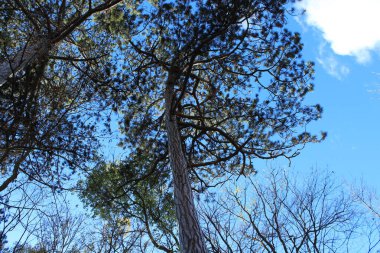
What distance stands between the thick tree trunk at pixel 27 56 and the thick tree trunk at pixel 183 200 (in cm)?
218

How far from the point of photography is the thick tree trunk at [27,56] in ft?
14.2

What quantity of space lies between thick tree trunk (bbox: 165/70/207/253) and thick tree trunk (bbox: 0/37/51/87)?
2.18 meters

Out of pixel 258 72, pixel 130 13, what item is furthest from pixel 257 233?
pixel 130 13

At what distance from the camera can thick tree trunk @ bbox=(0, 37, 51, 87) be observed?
14.2ft

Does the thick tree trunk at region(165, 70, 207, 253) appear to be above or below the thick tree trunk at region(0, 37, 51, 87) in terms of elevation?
below

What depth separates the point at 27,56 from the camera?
475cm

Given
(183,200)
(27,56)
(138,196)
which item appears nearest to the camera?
(183,200)

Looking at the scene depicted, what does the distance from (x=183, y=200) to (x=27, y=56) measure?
10.8 feet

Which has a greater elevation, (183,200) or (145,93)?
(145,93)

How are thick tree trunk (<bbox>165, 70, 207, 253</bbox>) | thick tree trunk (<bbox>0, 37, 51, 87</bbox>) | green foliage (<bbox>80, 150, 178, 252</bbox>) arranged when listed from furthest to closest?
green foliage (<bbox>80, 150, 178, 252</bbox>)
thick tree trunk (<bbox>0, 37, 51, 87</bbox>)
thick tree trunk (<bbox>165, 70, 207, 253</bbox>)

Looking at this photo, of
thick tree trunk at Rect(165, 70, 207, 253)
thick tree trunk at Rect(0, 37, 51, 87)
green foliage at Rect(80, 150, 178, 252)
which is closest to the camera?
thick tree trunk at Rect(165, 70, 207, 253)

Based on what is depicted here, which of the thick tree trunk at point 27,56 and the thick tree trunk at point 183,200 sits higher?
the thick tree trunk at point 27,56

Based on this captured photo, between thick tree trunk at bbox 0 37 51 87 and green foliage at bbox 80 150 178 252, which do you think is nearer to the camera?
thick tree trunk at bbox 0 37 51 87

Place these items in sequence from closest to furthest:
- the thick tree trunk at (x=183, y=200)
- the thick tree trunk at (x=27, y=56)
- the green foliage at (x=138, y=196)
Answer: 1. the thick tree trunk at (x=183, y=200)
2. the thick tree trunk at (x=27, y=56)
3. the green foliage at (x=138, y=196)
